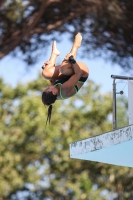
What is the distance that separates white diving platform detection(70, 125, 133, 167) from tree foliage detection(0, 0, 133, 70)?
703 centimetres

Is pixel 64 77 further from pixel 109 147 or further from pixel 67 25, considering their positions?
pixel 67 25

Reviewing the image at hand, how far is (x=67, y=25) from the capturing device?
16.0m

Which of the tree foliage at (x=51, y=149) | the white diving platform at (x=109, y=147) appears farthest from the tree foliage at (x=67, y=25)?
the white diving platform at (x=109, y=147)

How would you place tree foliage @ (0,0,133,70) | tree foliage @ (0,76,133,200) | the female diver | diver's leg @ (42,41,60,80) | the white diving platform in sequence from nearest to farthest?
the female diver, diver's leg @ (42,41,60,80), the white diving platform, tree foliage @ (0,0,133,70), tree foliage @ (0,76,133,200)

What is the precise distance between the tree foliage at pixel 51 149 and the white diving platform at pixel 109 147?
1165 cm

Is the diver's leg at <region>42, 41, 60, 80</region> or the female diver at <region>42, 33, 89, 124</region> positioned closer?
the female diver at <region>42, 33, 89, 124</region>

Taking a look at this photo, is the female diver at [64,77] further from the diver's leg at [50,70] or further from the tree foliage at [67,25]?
the tree foliage at [67,25]

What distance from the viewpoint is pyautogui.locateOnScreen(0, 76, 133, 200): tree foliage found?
66.5 feet

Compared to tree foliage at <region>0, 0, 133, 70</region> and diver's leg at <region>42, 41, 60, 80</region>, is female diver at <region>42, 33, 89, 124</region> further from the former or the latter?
tree foliage at <region>0, 0, 133, 70</region>

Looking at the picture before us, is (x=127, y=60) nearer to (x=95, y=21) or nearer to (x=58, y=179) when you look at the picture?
(x=95, y=21)

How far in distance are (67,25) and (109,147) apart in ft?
29.2

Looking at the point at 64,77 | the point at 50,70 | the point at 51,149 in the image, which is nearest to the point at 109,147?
the point at 64,77

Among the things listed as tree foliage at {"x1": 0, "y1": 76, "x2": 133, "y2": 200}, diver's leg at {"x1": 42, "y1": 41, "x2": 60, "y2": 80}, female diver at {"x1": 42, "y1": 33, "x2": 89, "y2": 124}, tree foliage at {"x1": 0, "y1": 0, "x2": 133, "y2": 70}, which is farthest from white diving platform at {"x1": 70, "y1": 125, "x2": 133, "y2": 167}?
tree foliage at {"x1": 0, "y1": 76, "x2": 133, "y2": 200}

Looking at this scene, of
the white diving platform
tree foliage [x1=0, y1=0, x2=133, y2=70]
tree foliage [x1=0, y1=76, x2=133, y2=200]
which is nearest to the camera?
the white diving platform
